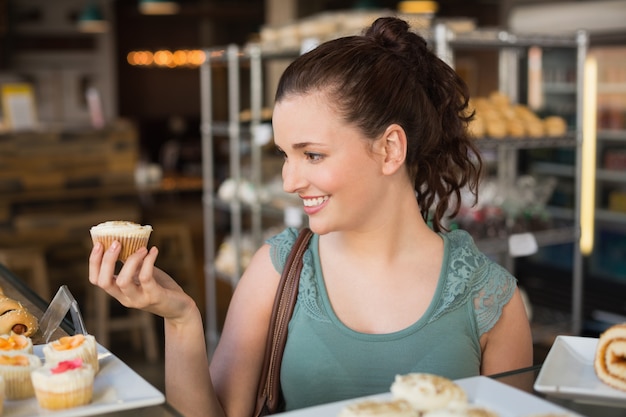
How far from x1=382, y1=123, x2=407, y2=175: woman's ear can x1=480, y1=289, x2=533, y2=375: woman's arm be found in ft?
1.30

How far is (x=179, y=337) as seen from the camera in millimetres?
1536

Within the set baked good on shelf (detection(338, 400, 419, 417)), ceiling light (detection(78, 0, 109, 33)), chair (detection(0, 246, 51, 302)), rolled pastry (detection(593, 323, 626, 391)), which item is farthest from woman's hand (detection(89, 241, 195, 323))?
ceiling light (detection(78, 0, 109, 33))

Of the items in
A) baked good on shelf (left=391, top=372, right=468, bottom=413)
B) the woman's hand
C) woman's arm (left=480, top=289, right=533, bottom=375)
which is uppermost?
the woman's hand

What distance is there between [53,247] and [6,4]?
7.64m

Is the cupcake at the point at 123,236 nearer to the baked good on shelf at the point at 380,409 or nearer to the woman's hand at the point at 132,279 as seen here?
the woman's hand at the point at 132,279

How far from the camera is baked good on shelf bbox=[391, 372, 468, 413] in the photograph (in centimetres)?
108

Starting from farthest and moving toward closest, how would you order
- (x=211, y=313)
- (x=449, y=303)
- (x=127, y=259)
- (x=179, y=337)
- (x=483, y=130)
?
1. (x=211, y=313)
2. (x=483, y=130)
3. (x=449, y=303)
4. (x=179, y=337)
5. (x=127, y=259)

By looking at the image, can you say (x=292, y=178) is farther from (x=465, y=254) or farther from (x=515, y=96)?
(x=515, y=96)

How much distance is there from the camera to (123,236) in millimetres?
1407

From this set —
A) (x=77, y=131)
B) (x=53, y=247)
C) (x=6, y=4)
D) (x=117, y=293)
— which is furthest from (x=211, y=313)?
(x=6, y=4)

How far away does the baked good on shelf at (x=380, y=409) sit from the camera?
105 cm

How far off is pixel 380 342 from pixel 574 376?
485mm

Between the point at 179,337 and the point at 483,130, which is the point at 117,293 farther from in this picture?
the point at 483,130

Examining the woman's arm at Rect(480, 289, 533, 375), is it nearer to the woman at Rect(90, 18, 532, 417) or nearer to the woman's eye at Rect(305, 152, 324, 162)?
the woman at Rect(90, 18, 532, 417)
